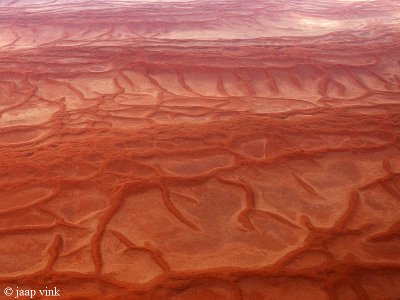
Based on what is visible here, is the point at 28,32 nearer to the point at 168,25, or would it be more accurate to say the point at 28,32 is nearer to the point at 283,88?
the point at 168,25

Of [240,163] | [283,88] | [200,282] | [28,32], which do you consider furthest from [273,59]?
[28,32]

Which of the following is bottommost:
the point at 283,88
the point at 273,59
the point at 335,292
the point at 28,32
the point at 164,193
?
the point at 335,292

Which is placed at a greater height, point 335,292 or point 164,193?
point 164,193

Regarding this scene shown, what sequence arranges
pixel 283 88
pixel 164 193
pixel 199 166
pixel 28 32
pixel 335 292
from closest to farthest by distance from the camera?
pixel 335 292, pixel 164 193, pixel 199 166, pixel 283 88, pixel 28 32

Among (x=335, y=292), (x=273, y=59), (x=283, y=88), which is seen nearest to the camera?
(x=335, y=292)

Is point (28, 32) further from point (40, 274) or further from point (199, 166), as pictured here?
point (40, 274)

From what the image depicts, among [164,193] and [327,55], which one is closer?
[164,193]
